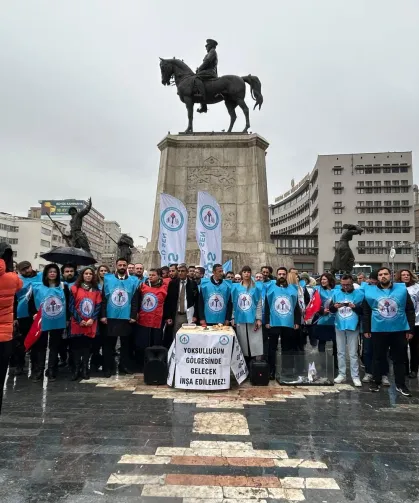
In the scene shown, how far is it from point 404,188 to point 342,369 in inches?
3364

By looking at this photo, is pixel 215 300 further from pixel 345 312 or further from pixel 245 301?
pixel 345 312

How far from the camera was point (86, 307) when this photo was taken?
23.8ft

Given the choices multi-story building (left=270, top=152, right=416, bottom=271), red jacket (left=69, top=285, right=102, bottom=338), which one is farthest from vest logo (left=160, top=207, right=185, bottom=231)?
multi-story building (left=270, top=152, right=416, bottom=271)

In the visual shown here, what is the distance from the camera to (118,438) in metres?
4.42

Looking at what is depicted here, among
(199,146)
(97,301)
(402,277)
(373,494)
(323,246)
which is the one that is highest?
(323,246)

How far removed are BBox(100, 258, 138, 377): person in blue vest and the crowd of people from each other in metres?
0.02

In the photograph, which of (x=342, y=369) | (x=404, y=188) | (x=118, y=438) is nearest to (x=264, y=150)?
(x=342, y=369)

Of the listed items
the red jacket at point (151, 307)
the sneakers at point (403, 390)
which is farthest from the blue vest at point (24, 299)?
the sneakers at point (403, 390)

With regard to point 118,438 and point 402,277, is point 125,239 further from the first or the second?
point 118,438

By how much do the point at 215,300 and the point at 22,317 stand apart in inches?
142

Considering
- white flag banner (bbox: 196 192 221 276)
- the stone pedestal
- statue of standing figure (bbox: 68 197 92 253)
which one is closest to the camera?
white flag banner (bbox: 196 192 221 276)

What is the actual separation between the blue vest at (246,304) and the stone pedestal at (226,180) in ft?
27.4

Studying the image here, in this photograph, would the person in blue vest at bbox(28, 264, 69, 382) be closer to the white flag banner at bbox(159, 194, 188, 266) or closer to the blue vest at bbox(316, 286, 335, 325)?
the white flag banner at bbox(159, 194, 188, 266)

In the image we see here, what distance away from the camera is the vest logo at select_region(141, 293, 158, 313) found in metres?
7.71
